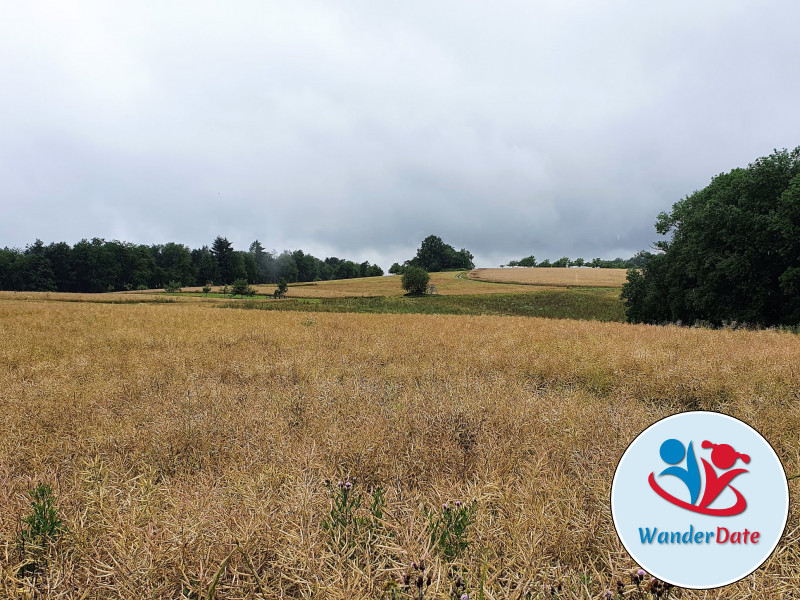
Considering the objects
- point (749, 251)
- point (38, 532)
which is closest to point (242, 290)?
point (749, 251)

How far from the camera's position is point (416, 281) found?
226 feet

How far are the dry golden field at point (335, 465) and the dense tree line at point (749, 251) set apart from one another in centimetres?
2177

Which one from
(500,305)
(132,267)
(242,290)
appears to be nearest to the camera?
(500,305)

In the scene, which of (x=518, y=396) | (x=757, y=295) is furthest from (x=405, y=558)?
(x=757, y=295)

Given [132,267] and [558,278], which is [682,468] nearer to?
[558,278]

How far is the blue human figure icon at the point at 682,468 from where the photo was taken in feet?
4.60

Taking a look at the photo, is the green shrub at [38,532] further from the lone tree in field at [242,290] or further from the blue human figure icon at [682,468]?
the lone tree in field at [242,290]

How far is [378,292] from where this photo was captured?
235 feet

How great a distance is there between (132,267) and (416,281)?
94621mm

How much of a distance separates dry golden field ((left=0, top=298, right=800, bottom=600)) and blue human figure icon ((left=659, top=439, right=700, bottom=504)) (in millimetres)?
600

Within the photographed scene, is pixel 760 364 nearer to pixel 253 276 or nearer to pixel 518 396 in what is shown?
pixel 518 396

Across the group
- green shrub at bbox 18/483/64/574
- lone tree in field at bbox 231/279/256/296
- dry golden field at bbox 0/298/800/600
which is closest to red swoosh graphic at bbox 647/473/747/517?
dry golden field at bbox 0/298/800/600

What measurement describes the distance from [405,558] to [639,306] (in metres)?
39.7

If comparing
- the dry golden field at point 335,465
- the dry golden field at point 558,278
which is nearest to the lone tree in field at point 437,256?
the dry golden field at point 558,278
